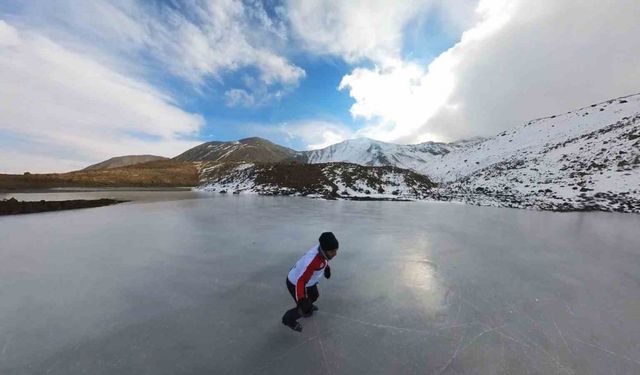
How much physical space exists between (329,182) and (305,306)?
1270 inches

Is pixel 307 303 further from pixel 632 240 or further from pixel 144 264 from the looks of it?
pixel 632 240

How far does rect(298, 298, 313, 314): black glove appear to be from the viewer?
412 centimetres

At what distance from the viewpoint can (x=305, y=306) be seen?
4242 mm

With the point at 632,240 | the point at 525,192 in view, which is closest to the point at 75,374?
the point at 632,240

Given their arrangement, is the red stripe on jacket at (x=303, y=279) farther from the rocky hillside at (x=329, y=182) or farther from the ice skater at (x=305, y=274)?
the rocky hillside at (x=329, y=182)

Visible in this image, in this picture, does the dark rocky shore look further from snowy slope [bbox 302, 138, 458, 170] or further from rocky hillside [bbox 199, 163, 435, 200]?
snowy slope [bbox 302, 138, 458, 170]

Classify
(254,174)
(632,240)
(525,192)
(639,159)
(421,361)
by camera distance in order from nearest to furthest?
1. (421,361)
2. (632,240)
3. (639,159)
4. (525,192)
5. (254,174)

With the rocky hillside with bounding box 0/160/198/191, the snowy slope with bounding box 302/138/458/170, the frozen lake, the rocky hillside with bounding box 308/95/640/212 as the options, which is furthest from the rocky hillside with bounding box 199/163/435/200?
the snowy slope with bounding box 302/138/458/170

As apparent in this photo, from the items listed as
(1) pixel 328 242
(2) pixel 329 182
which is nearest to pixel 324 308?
(1) pixel 328 242

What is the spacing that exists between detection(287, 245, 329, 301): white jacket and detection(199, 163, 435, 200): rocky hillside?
23.9 m

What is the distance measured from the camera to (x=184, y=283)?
5812 mm

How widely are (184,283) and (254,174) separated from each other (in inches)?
1580

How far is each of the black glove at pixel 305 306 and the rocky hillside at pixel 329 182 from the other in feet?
78.3

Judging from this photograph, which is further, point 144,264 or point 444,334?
point 144,264
